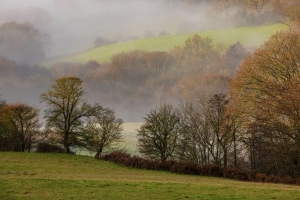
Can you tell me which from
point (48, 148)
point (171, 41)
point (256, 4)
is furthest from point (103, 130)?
point (171, 41)

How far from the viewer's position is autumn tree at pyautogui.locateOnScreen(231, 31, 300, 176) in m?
34.4

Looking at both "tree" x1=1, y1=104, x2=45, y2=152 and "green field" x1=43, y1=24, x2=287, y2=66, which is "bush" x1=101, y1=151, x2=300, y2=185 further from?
"green field" x1=43, y1=24, x2=287, y2=66

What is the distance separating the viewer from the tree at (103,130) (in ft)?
186

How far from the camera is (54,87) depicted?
2146 inches

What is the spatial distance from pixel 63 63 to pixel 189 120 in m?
Answer: 90.6

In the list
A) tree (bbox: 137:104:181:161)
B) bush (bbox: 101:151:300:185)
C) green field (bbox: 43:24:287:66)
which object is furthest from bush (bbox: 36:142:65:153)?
green field (bbox: 43:24:287:66)

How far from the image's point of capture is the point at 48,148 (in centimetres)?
5584

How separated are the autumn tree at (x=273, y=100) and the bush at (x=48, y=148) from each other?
3074 centimetres

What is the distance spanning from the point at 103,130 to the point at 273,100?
3125cm

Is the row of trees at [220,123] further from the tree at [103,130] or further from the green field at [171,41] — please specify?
the green field at [171,41]

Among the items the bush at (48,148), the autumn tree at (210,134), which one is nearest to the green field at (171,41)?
the autumn tree at (210,134)

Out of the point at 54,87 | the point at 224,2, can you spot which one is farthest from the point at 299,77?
the point at 224,2

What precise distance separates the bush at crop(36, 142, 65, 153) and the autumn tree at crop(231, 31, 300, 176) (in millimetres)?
30741

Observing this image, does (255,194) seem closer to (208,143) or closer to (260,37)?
(208,143)
